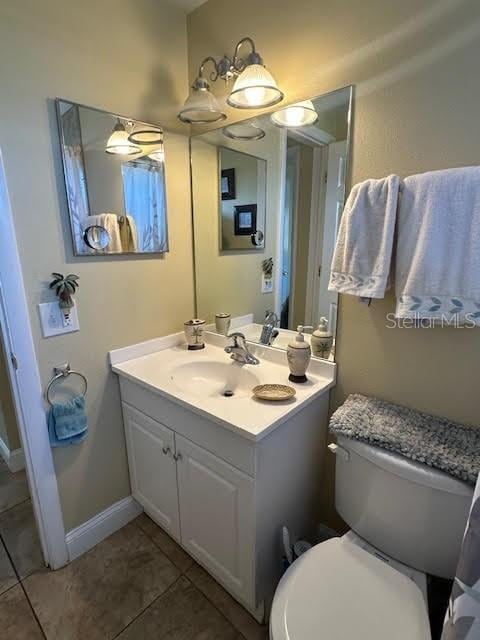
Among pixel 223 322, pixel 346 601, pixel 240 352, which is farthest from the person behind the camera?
pixel 223 322

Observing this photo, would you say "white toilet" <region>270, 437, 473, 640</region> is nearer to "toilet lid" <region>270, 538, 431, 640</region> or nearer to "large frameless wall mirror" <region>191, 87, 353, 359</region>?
"toilet lid" <region>270, 538, 431, 640</region>

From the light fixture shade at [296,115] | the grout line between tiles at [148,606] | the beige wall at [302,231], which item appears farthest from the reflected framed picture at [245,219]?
the grout line between tiles at [148,606]

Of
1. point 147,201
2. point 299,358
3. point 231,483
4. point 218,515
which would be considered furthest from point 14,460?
point 299,358

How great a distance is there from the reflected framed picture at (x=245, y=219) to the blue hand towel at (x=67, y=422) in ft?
3.48

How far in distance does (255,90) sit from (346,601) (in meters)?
1.71

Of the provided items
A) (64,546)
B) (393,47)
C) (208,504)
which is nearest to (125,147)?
(393,47)

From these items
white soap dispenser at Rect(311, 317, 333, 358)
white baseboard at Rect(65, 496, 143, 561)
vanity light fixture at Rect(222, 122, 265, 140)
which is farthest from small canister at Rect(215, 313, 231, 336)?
white baseboard at Rect(65, 496, 143, 561)

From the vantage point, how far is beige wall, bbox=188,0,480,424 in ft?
3.06

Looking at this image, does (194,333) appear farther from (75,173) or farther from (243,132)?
(243,132)

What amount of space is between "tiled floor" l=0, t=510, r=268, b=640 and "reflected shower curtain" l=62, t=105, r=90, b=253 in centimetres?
141

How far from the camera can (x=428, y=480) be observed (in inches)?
36.1

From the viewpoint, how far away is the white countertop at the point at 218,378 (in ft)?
3.44

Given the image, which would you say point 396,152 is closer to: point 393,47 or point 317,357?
point 393,47

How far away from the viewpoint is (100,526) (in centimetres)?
156
